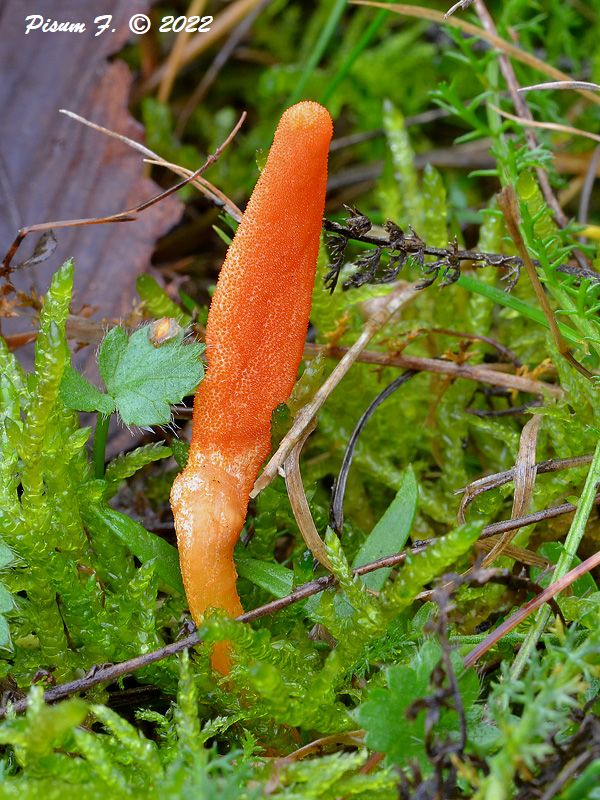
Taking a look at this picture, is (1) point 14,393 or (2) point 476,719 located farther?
(1) point 14,393

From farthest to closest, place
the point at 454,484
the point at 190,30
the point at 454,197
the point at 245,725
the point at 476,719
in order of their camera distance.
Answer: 1. the point at 190,30
2. the point at 454,197
3. the point at 454,484
4. the point at 245,725
5. the point at 476,719

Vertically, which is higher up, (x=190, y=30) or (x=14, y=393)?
(x=190, y=30)

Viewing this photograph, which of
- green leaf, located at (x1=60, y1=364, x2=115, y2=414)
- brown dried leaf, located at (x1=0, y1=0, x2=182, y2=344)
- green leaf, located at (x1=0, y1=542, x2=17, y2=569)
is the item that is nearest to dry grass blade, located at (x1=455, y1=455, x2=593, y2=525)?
green leaf, located at (x1=60, y1=364, x2=115, y2=414)

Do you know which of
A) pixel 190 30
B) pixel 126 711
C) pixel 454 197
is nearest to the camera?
pixel 126 711

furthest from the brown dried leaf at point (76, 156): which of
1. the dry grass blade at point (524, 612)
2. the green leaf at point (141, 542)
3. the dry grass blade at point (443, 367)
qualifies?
the dry grass blade at point (524, 612)

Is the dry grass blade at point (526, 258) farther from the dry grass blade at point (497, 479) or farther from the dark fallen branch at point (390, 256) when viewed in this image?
the dry grass blade at point (497, 479)

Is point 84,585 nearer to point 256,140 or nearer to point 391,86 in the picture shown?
point 256,140

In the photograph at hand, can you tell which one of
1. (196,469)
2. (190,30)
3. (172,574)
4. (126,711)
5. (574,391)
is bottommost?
(126,711)

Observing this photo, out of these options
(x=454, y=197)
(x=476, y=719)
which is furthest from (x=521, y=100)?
(x=476, y=719)

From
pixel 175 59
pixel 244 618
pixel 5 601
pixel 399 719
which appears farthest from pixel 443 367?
pixel 175 59
